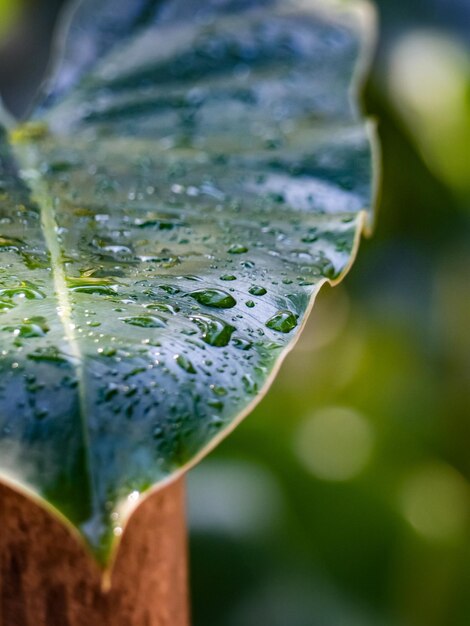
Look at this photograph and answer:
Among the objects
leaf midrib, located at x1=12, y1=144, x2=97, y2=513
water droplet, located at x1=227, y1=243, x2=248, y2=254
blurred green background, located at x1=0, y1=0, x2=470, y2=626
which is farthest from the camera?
blurred green background, located at x1=0, y1=0, x2=470, y2=626

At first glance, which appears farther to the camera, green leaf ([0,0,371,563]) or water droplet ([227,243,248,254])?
water droplet ([227,243,248,254])

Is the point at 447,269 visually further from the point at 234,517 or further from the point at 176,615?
the point at 176,615

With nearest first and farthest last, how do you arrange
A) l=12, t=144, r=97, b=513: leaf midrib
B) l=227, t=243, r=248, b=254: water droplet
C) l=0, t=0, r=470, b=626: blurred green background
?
l=12, t=144, r=97, b=513: leaf midrib, l=227, t=243, r=248, b=254: water droplet, l=0, t=0, r=470, b=626: blurred green background

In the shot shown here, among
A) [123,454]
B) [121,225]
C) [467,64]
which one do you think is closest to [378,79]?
[467,64]

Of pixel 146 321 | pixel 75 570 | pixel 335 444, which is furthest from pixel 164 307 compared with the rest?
pixel 335 444

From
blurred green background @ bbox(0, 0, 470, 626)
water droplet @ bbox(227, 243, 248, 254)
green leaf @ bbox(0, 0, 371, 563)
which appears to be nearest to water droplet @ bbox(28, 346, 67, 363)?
green leaf @ bbox(0, 0, 371, 563)

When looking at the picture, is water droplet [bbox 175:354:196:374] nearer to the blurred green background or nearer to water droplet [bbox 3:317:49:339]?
water droplet [bbox 3:317:49:339]

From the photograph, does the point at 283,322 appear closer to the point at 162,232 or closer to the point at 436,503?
the point at 162,232
